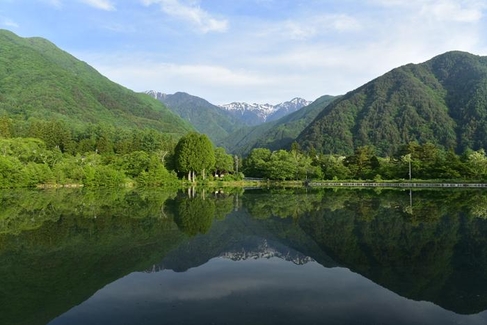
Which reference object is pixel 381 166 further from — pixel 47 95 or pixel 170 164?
pixel 47 95

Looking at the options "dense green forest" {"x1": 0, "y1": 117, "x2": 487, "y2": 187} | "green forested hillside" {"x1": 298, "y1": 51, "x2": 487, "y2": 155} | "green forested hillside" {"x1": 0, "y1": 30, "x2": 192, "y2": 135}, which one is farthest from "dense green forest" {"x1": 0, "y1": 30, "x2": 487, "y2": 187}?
"green forested hillside" {"x1": 0, "y1": 30, "x2": 192, "y2": 135}

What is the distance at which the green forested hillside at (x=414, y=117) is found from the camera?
153000 millimetres

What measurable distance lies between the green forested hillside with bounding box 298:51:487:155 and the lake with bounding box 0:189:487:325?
144 meters

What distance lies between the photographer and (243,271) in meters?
12.3

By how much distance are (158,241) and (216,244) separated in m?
2.49

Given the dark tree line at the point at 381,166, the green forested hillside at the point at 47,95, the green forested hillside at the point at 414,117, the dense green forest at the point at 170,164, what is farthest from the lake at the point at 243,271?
the green forested hillside at the point at 414,117

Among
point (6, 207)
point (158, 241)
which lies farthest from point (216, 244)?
point (6, 207)

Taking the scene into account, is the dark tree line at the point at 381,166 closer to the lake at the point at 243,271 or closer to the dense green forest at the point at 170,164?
the dense green forest at the point at 170,164

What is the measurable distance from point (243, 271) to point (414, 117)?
17322 centimetres

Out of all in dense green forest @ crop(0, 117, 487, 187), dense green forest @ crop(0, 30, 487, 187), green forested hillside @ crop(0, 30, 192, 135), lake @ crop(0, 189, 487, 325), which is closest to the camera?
lake @ crop(0, 189, 487, 325)

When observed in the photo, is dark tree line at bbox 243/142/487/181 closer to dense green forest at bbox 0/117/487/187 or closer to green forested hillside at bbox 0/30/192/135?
dense green forest at bbox 0/117/487/187

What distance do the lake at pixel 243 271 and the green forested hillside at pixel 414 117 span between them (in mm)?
143794

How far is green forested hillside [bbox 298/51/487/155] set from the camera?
502ft

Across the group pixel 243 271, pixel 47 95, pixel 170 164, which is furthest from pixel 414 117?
pixel 243 271
